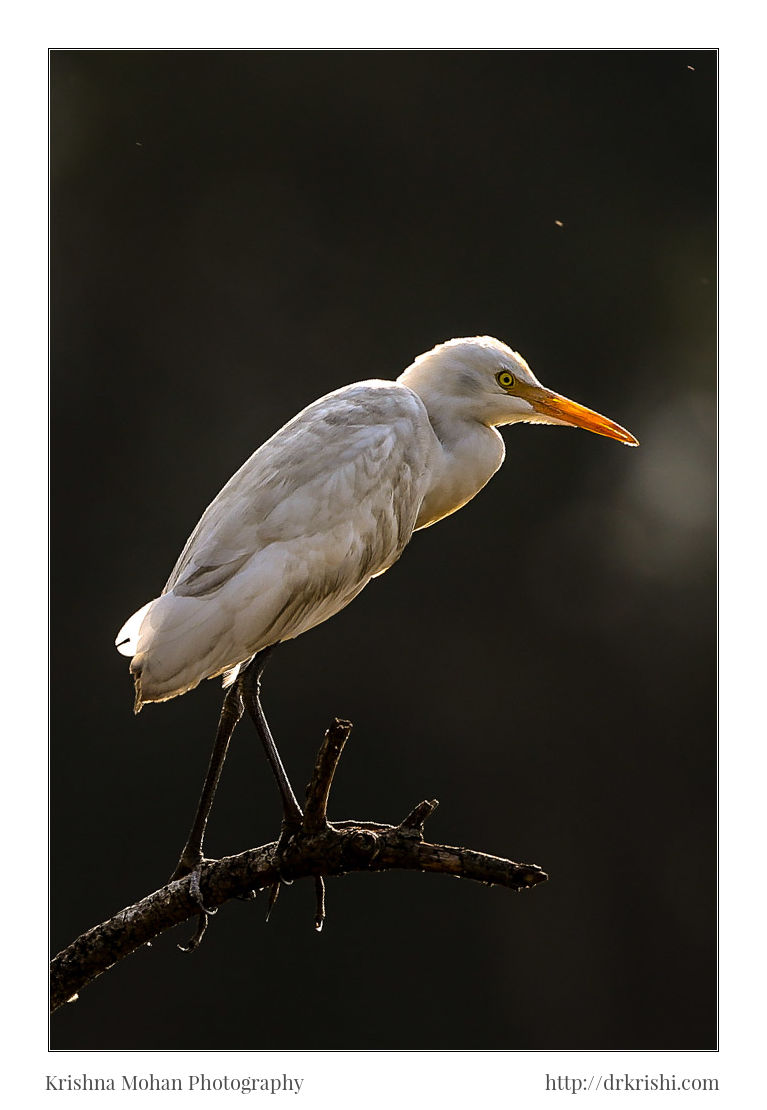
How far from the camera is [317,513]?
1.46m

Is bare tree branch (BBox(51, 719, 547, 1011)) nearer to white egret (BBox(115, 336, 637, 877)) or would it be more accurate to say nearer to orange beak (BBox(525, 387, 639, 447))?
white egret (BBox(115, 336, 637, 877))

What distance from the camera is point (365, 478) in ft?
4.94

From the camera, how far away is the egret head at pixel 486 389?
1697 mm

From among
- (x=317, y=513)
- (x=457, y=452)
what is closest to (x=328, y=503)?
(x=317, y=513)

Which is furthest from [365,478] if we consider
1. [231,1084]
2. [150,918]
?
[231,1084]

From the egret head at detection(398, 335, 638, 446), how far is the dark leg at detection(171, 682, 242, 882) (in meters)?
0.56

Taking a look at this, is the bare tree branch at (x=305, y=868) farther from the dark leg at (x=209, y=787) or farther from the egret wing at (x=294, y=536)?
the egret wing at (x=294, y=536)

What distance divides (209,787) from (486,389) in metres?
0.76

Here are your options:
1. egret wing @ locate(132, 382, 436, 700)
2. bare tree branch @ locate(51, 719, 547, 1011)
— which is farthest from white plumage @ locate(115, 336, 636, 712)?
bare tree branch @ locate(51, 719, 547, 1011)

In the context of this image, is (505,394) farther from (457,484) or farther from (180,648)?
(180,648)

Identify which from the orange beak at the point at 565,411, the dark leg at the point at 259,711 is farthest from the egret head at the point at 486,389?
the dark leg at the point at 259,711

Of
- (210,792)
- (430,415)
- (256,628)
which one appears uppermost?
(430,415)

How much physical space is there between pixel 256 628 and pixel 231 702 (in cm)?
24

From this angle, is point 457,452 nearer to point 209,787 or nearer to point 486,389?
point 486,389
